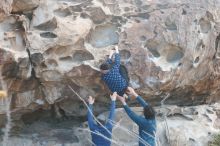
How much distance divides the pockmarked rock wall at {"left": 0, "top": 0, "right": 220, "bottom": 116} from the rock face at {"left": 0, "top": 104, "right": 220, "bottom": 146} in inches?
11.1

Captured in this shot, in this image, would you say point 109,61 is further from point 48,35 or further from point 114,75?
point 48,35

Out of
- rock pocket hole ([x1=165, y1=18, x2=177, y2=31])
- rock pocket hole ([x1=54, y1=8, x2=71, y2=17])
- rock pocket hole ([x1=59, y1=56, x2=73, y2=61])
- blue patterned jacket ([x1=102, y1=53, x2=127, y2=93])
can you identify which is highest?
rock pocket hole ([x1=54, y1=8, x2=71, y2=17])

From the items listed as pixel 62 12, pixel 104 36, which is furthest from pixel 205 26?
pixel 62 12

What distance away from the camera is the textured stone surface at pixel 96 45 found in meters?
5.39

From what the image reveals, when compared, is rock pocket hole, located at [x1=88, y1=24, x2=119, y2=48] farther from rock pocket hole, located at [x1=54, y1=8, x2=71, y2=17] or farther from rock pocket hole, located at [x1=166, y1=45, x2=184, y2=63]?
rock pocket hole, located at [x1=166, y1=45, x2=184, y2=63]

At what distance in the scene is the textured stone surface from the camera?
5391 mm

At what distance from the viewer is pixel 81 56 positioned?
5559 mm

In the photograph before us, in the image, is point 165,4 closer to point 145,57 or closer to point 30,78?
point 145,57

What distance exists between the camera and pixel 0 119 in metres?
5.85

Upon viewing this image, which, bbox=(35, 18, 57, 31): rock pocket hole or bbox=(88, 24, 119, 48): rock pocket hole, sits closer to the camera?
bbox=(35, 18, 57, 31): rock pocket hole

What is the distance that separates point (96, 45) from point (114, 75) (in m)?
0.44

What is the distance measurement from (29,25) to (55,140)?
56.6 inches

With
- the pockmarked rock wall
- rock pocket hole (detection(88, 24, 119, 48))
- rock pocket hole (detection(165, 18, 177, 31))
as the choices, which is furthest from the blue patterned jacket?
rock pocket hole (detection(165, 18, 177, 31))

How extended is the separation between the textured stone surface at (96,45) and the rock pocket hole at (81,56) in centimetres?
1
